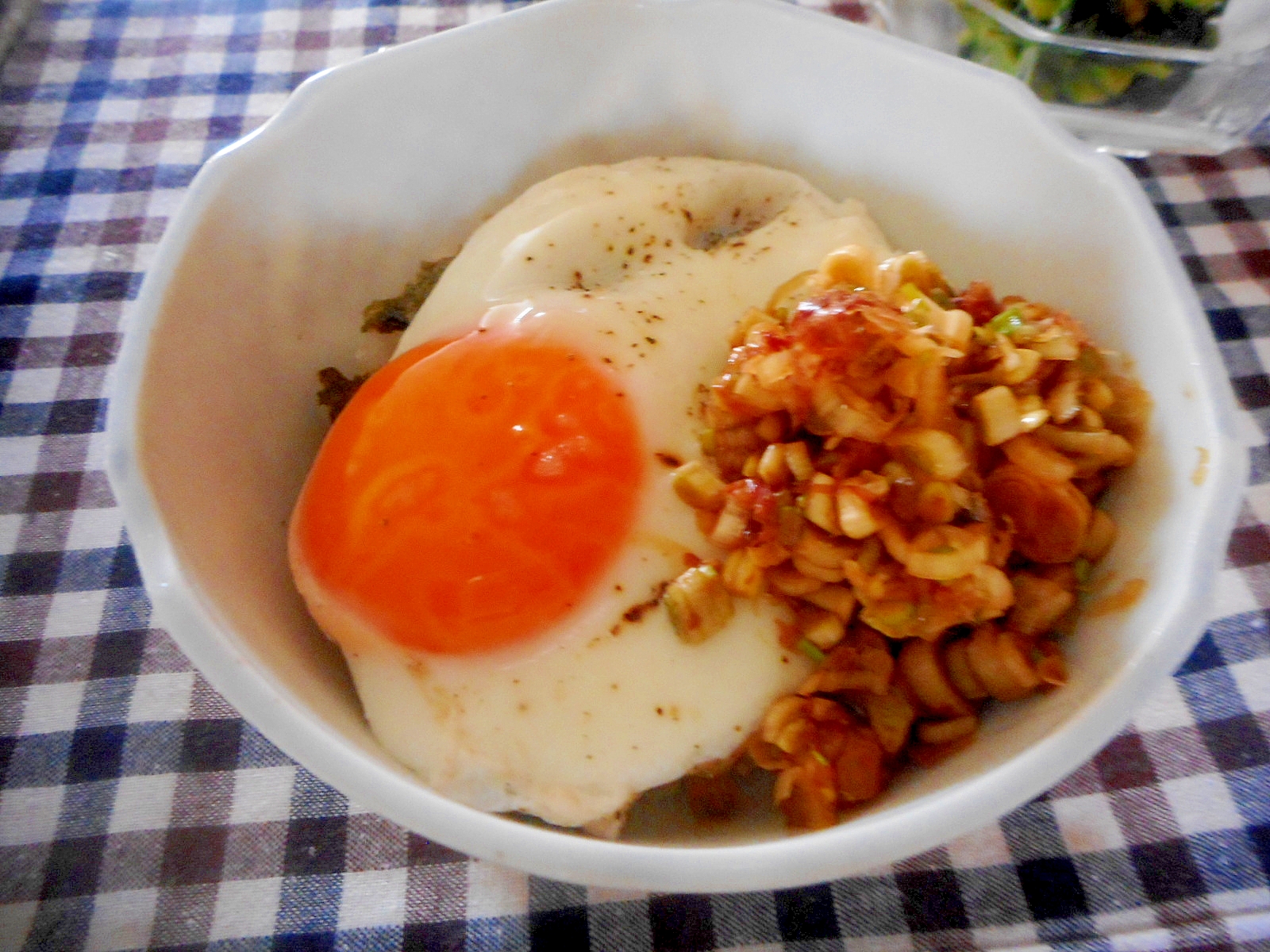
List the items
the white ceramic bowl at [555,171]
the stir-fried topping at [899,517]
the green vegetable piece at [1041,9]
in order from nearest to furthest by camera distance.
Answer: the white ceramic bowl at [555,171]
the stir-fried topping at [899,517]
the green vegetable piece at [1041,9]

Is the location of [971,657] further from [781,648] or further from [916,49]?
[916,49]

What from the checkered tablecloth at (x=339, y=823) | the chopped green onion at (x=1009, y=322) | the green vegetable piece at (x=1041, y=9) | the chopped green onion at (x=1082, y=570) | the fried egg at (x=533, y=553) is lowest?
the checkered tablecloth at (x=339, y=823)

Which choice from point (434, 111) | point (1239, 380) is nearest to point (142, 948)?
point (434, 111)

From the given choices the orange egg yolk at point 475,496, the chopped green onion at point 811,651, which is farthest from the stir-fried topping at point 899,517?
the orange egg yolk at point 475,496

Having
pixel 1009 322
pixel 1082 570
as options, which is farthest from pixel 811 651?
pixel 1009 322

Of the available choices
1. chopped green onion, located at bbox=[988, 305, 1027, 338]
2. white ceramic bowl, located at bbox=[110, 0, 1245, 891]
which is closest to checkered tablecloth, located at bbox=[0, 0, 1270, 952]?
white ceramic bowl, located at bbox=[110, 0, 1245, 891]

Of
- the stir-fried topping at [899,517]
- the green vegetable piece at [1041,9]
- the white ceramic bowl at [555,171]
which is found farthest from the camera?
the green vegetable piece at [1041,9]

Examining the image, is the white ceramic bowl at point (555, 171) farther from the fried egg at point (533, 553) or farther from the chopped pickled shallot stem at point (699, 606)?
the chopped pickled shallot stem at point (699, 606)
